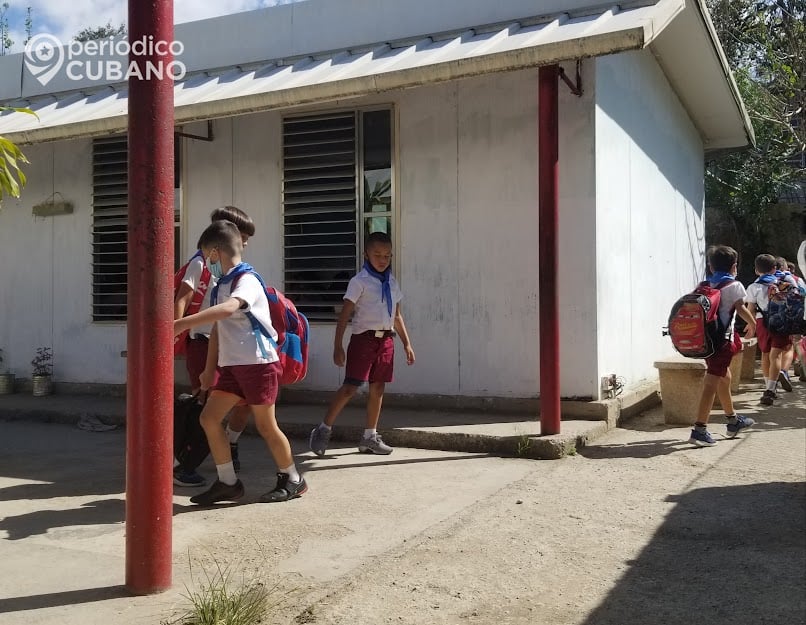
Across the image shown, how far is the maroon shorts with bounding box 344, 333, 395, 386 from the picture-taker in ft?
21.1

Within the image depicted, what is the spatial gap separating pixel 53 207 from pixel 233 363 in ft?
22.8

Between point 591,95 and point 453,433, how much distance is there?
3.47 m

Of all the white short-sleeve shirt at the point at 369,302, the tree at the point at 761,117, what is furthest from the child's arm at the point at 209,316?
the tree at the point at 761,117

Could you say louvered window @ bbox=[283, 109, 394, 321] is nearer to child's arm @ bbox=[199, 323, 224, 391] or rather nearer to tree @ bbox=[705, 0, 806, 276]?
child's arm @ bbox=[199, 323, 224, 391]

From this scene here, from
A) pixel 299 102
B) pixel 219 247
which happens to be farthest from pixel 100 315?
pixel 219 247

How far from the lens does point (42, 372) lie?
34.0ft

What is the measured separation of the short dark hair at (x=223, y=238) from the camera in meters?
4.85

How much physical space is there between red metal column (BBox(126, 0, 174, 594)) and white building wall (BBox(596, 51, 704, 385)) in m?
5.03

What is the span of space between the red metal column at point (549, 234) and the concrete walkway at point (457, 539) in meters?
0.55

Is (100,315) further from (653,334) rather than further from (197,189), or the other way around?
(653,334)

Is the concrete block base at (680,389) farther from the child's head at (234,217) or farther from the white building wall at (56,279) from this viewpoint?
the white building wall at (56,279)

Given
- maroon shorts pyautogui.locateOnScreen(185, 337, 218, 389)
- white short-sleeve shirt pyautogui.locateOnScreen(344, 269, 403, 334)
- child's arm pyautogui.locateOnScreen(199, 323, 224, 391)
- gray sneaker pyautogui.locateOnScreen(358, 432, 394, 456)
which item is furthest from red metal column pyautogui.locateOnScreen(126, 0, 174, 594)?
gray sneaker pyautogui.locateOnScreen(358, 432, 394, 456)

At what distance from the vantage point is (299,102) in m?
7.33

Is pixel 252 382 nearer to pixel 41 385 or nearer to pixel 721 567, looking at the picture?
pixel 721 567
